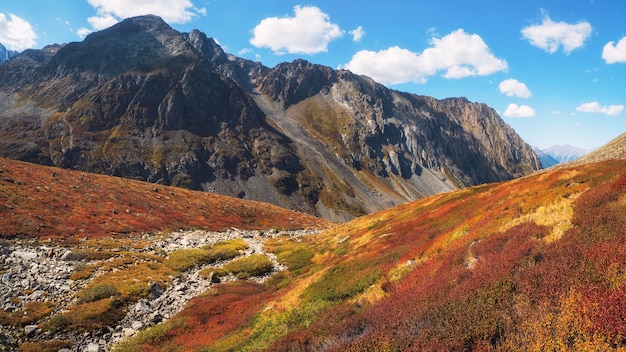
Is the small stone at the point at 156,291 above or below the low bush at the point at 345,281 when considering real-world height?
below

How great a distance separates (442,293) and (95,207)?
63.7 m

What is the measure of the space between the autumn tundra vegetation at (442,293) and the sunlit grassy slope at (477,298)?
0.05m

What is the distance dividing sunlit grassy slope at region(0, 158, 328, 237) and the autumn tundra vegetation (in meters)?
12.8

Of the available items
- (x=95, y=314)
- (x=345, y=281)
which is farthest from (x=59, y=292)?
(x=345, y=281)

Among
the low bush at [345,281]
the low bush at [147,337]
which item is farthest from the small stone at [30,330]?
the low bush at [345,281]

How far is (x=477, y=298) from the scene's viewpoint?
1028cm

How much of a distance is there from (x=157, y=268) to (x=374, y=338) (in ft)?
103

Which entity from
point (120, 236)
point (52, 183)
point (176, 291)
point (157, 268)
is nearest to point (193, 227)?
point (120, 236)

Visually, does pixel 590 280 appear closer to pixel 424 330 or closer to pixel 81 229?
pixel 424 330

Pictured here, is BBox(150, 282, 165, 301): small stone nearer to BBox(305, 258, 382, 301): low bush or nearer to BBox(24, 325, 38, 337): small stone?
BBox(24, 325, 38, 337): small stone

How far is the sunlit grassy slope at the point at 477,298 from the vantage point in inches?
318

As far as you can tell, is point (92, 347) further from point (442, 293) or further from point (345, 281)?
point (442, 293)

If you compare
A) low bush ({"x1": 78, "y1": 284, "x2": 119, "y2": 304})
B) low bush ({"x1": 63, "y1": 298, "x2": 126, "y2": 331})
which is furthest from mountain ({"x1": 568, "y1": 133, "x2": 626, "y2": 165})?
low bush ({"x1": 78, "y1": 284, "x2": 119, "y2": 304})

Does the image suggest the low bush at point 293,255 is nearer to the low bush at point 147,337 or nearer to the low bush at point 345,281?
the low bush at point 345,281
